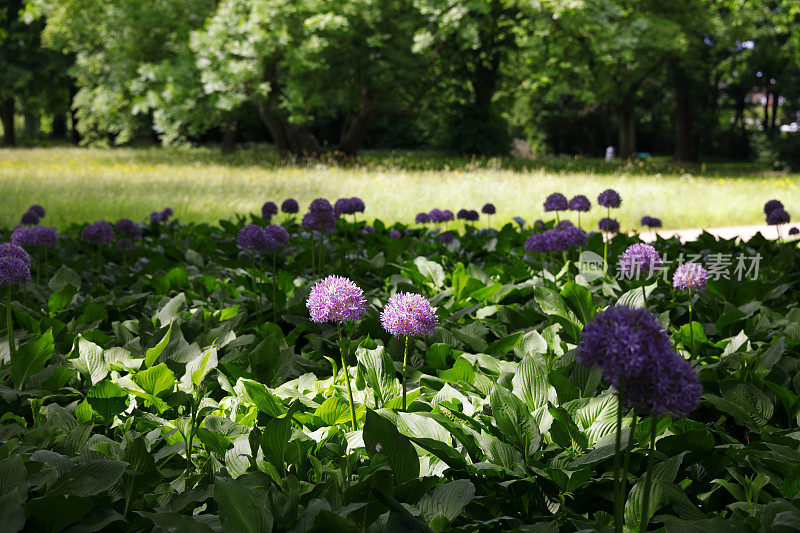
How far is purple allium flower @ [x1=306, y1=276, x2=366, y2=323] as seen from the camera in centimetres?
154

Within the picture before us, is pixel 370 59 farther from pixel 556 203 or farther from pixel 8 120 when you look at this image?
pixel 8 120

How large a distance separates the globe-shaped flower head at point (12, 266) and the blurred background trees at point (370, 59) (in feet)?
45.9

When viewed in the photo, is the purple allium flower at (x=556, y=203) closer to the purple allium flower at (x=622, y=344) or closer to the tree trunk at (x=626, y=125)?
the purple allium flower at (x=622, y=344)

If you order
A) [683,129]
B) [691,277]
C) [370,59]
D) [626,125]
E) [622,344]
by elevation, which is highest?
[370,59]

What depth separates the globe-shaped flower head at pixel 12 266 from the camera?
1.87m

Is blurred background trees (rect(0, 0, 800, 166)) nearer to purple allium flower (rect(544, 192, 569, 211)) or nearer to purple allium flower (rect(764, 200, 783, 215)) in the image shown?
purple allium flower (rect(764, 200, 783, 215))

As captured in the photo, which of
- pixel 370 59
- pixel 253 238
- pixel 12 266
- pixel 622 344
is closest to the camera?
pixel 622 344

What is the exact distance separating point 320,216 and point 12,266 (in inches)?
52.2

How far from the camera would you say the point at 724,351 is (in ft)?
6.59

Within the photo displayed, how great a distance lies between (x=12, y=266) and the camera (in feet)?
6.16

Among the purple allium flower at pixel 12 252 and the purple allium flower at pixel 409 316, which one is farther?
the purple allium flower at pixel 12 252

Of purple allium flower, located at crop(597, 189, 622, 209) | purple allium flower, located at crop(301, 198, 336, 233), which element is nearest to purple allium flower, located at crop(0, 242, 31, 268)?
purple allium flower, located at crop(301, 198, 336, 233)

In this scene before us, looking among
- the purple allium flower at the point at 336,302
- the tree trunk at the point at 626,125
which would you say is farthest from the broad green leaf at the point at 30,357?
the tree trunk at the point at 626,125

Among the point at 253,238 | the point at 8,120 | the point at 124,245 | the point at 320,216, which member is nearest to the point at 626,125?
the point at 124,245
